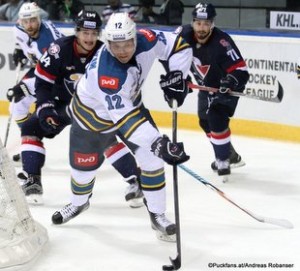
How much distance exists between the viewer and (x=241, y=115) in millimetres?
5676

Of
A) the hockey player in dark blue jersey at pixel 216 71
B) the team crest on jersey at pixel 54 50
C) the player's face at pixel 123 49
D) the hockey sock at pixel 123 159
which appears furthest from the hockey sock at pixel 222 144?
the player's face at pixel 123 49

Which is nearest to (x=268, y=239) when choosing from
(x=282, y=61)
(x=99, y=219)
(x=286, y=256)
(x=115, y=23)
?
(x=286, y=256)

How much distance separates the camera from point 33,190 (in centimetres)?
403

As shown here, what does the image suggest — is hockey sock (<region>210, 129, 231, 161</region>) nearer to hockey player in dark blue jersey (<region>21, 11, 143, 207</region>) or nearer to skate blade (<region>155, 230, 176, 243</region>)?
hockey player in dark blue jersey (<region>21, 11, 143, 207</region>)

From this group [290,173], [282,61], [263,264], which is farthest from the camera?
[282,61]

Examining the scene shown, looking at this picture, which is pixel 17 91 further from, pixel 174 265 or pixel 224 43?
pixel 174 265

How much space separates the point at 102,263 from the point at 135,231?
459mm

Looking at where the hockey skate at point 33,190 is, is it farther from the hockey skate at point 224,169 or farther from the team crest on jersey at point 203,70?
the team crest on jersey at point 203,70

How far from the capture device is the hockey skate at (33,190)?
4.03 meters

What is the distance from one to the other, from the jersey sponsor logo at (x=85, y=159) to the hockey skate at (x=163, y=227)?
368 millimetres

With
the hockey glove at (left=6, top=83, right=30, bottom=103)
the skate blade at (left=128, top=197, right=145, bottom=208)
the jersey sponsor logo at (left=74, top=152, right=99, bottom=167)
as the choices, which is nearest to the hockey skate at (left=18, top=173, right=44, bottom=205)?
the skate blade at (left=128, top=197, right=145, bottom=208)

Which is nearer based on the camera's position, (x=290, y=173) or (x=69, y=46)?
(x=69, y=46)

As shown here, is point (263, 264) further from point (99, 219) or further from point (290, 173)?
point (290, 173)

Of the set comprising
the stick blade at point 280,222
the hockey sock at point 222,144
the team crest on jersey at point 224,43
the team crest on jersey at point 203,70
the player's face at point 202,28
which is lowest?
the stick blade at point 280,222
